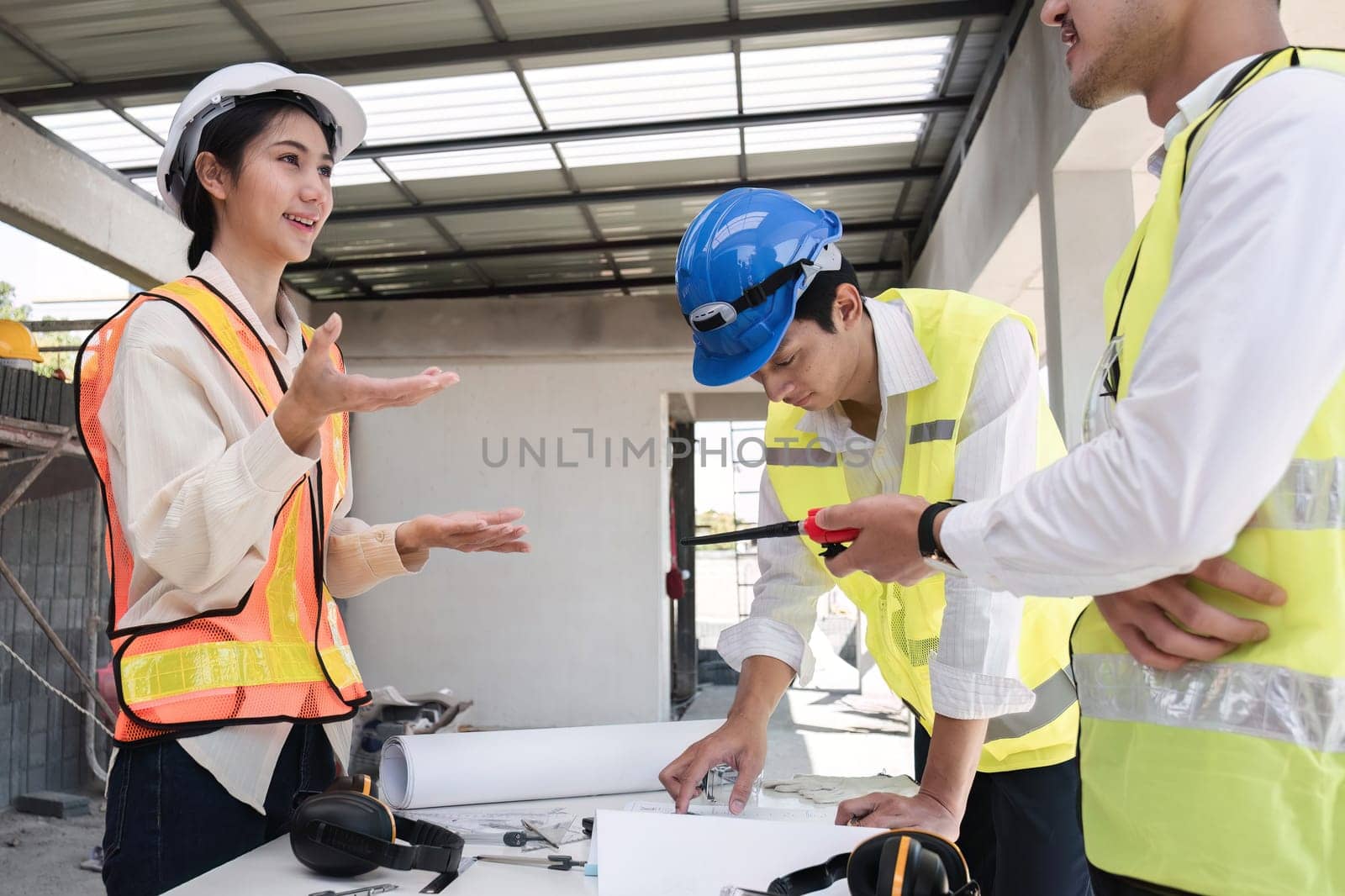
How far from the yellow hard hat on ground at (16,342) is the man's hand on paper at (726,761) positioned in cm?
537

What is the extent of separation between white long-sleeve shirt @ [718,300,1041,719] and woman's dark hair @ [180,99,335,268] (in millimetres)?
1063

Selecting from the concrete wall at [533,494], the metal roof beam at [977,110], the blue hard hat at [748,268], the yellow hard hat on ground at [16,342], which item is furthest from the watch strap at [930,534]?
the concrete wall at [533,494]

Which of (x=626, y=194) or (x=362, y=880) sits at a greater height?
(x=626, y=194)

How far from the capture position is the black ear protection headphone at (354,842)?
1172 millimetres

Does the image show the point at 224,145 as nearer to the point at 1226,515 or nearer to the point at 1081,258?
the point at 1226,515

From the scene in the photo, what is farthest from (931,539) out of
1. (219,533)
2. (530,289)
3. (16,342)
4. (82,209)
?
(530,289)

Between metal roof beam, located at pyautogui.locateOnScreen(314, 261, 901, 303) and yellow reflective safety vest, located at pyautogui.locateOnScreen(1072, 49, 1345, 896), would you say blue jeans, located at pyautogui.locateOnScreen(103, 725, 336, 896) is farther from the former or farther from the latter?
metal roof beam, located at pyautogui.locateOnScreen(314, 261, 901, 303)

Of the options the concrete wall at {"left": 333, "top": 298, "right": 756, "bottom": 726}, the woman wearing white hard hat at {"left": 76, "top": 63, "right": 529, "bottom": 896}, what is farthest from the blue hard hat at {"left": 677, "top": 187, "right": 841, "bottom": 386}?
Answer: the concrete wall at {"left": 333, "top": 298, "right": 756, "bottom": 726}

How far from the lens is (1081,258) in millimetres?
4172

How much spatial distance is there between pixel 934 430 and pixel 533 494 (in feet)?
25.2

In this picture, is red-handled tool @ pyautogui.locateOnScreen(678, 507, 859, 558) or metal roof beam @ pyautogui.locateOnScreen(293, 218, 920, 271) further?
metal roof beam @ pyautogui.locateOnScreen(293, 218, 920, 271)

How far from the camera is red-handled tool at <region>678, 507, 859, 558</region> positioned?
1.18 metres

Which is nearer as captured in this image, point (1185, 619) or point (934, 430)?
point (1185, 619)

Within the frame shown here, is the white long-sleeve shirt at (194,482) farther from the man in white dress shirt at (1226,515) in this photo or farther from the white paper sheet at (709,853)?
the man in white dress shirt at (1226,515)
